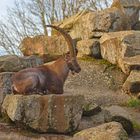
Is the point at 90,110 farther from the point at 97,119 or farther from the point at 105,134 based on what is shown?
the point at 105,134

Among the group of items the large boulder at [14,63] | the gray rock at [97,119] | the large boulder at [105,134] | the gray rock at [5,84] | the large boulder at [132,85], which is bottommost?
the large boulder at [132,85]

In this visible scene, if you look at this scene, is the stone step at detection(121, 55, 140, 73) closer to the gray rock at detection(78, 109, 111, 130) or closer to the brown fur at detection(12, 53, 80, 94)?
the gray rock at detection(78, 109, 111, 130)

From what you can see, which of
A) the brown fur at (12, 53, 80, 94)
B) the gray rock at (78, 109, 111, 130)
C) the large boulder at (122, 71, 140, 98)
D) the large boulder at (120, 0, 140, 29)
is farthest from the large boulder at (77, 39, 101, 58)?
the brown fur at (12, 53, 80, 94)

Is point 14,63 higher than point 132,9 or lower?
higher

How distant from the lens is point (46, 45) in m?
23.7

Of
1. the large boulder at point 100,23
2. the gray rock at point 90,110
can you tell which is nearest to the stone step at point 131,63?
the large boulder at point 100,23

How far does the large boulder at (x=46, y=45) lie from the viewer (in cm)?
2325

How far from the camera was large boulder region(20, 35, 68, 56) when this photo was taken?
23250 mm

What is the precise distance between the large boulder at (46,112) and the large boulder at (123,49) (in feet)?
27.9

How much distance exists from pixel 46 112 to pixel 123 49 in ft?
31.1

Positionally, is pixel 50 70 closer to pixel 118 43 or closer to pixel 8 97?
pixel 8 97

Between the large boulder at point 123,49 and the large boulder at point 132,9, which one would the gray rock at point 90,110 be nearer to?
the large boulder at point 123,49

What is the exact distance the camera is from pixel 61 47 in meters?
23.3

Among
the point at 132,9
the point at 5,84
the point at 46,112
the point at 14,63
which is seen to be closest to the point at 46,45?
the point at 132,9
